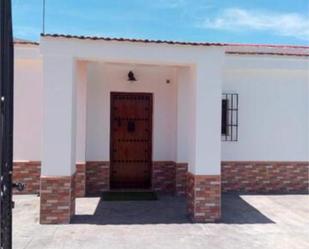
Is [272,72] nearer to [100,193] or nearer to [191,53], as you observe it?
[191,53]

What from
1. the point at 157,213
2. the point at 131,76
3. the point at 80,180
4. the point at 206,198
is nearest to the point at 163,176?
Answer: the point at 80,180

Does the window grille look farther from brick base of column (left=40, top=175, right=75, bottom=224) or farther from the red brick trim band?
brick base of column (left=40, top=175, right=75, bottom=224)

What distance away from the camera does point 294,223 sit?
800 centimetres

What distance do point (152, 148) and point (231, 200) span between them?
107 inches

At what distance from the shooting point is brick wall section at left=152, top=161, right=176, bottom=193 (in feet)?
36.8

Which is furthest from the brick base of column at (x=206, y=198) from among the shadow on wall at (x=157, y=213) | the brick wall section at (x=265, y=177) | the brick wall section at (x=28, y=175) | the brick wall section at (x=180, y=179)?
the brick wall section at (x=28, y=175)

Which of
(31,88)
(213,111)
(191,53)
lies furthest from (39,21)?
(213,111)

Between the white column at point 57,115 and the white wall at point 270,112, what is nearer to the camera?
the white column at point 57,115

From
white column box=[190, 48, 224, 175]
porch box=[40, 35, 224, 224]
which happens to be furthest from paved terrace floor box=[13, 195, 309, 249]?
white column box=[190, 48, 224, 175]

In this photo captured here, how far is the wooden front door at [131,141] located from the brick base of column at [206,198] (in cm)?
367

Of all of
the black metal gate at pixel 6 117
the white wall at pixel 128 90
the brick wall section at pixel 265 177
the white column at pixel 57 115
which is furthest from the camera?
the brick wall section at pixel 265 177

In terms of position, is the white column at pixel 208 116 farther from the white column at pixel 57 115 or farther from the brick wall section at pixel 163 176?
the brick wall section at pixel 163 176

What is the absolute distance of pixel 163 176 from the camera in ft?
37.0

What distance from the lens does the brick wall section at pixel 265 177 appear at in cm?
1128
